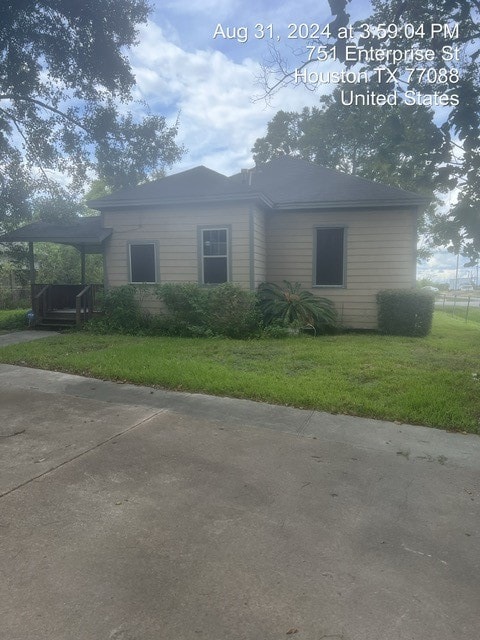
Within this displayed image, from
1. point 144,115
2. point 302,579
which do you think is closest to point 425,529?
point 302,579

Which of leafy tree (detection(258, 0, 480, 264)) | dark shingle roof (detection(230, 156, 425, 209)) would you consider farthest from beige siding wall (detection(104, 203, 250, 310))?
leafy tree (detection(258, 0, 480, 264))

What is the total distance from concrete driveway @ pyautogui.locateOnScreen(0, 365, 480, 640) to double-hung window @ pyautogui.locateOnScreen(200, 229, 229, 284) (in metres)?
6.54

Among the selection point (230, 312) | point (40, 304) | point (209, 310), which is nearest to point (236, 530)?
point (230, 312)

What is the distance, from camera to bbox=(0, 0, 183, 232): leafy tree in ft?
35.9

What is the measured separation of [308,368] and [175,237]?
19.1 ft

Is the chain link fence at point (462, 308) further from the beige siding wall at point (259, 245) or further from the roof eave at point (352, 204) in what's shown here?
the beige siding wall at point (259, 245)

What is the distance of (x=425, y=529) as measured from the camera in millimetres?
2391

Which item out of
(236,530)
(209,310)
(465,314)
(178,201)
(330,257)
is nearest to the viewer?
(236,530)

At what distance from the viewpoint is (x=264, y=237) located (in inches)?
431

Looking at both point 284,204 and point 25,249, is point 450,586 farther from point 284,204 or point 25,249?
point 25,249

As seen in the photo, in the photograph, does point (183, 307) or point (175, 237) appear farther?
point (175, 237)

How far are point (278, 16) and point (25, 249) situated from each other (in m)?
11.6

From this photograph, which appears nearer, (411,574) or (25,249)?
(411,574)

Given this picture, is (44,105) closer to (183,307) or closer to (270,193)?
(270,193)
